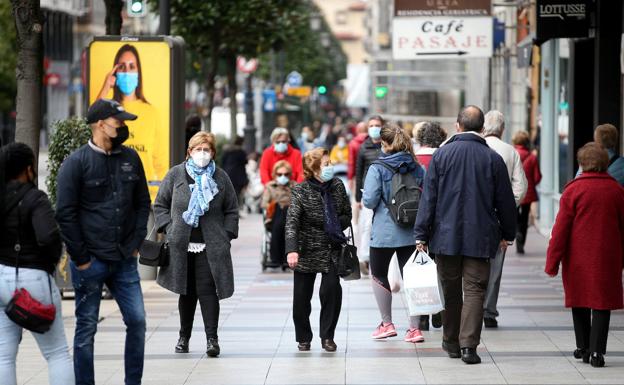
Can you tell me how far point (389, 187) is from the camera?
38.7 ft

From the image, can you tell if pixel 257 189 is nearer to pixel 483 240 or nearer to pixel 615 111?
pixel 615 111

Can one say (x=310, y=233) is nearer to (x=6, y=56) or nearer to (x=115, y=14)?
(x=115, y=14)

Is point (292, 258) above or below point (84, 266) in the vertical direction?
below

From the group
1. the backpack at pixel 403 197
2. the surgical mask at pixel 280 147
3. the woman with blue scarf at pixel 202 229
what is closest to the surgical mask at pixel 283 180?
the surgical mask at pixel 280 147

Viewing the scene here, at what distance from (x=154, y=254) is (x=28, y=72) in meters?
3.62

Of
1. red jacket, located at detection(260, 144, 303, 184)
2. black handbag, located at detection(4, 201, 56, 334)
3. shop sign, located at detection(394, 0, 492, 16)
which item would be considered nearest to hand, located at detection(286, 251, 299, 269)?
black handbag, located at detection(4, 201, 56, 334)

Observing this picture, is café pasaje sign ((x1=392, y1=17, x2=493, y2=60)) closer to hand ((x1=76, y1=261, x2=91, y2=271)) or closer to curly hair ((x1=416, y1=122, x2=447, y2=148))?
curly hair ((x1=416, y1=122, x2=447, y2=148))

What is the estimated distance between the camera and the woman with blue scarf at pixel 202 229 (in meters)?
11.0

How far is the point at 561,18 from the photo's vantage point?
17.5 meters

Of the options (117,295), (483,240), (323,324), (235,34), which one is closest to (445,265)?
(483,240)

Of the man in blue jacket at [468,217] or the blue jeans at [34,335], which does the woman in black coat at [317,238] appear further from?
the blue jeans at [34,335]

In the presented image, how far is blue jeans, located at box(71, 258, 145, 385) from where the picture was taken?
28.8 feet

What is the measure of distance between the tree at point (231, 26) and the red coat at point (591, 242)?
746 inches

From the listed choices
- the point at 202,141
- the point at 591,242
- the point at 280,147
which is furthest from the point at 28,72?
the point at 591,242
